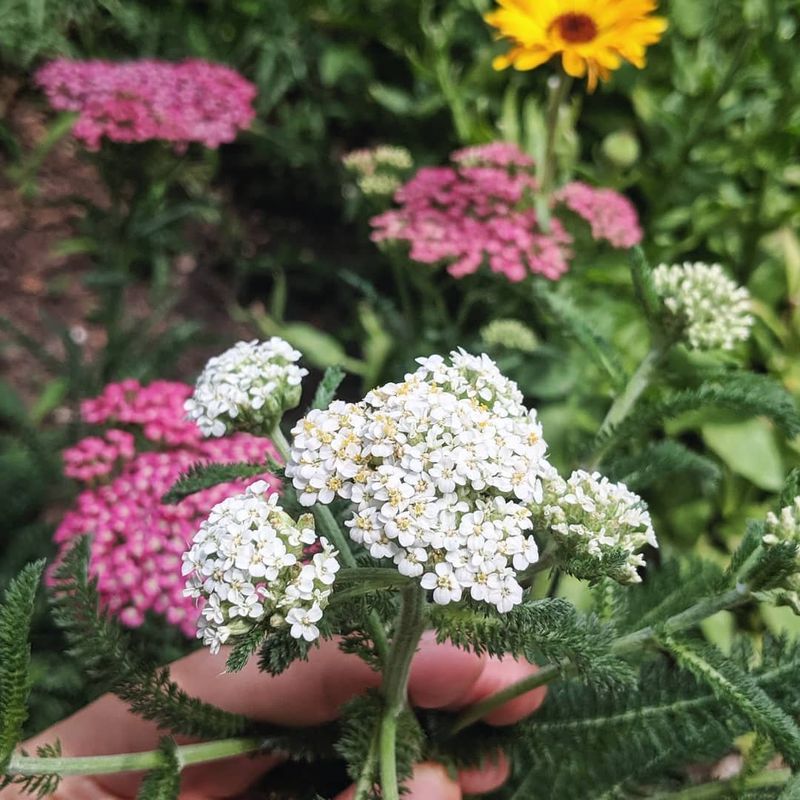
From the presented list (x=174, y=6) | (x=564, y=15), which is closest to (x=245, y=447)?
(x=564, y=15)

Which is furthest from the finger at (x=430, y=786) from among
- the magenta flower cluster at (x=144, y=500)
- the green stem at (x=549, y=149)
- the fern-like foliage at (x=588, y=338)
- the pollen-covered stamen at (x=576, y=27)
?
the pollen-covered stamen at (x=576, y=27)

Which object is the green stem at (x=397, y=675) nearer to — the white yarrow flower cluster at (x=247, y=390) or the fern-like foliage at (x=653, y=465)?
the white yarrow flower cluster at (x=247, y=390)

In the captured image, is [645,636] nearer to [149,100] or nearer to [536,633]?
[536,633]

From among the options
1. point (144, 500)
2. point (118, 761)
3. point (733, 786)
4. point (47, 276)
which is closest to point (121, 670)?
point (118, 761)

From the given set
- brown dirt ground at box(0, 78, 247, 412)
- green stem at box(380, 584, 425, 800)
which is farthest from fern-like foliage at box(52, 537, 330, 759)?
brown dirt ground at box(0, 78, 247, 412)

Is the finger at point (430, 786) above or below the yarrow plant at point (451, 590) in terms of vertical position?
below

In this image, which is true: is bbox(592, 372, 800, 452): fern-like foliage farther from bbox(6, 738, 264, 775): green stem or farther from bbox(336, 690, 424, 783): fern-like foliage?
bbox(6, 738, 264, 775): green stem

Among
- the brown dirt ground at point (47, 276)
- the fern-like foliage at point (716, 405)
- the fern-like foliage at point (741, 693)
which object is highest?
the brown dirt ground at point (47, 276)
